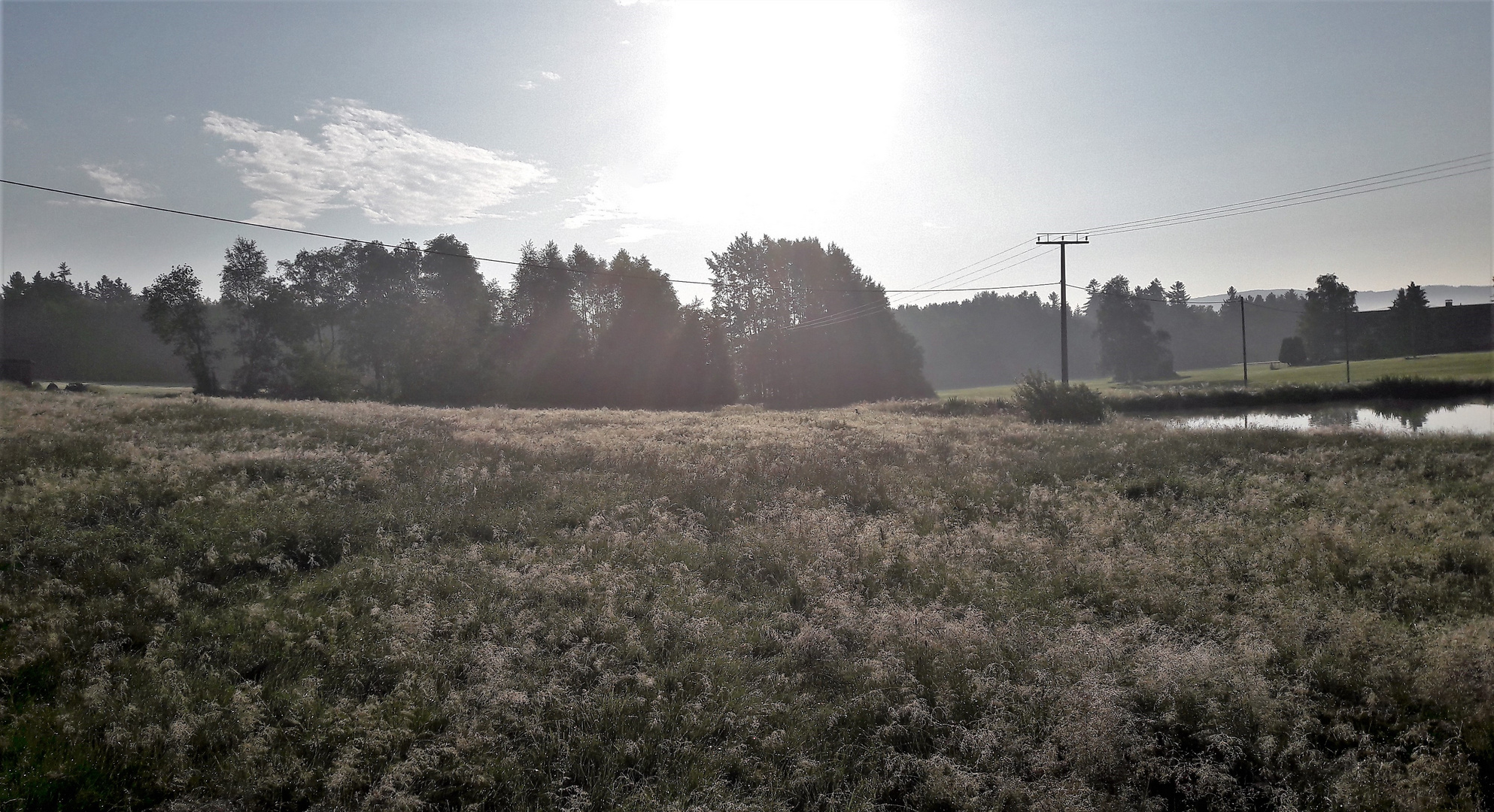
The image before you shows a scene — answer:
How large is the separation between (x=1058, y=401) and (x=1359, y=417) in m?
17.4

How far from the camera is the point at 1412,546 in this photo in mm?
9242

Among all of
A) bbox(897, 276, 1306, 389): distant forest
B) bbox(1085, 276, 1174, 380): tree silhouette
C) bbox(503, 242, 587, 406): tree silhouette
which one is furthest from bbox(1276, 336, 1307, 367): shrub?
bbox(503, 242, 587, 406): tree silhouette

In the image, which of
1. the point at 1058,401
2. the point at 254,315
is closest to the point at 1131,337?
the point at 1058,401

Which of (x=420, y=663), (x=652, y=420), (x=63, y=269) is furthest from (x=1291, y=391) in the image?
(x=63, y=269)

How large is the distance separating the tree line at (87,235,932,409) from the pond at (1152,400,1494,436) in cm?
3086

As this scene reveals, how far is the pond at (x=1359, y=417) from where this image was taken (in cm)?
2983

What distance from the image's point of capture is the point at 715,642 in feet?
21.8

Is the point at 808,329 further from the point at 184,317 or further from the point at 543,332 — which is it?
the point at 184,317

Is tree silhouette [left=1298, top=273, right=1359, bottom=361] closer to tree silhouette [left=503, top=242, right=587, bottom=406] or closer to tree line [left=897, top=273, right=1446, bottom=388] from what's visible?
tree line [left=897, top=273, right=1446, bottom=388]

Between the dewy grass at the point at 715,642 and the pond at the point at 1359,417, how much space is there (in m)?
21.7

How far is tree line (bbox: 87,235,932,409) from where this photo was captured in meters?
52.7

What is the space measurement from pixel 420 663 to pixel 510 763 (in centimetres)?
177

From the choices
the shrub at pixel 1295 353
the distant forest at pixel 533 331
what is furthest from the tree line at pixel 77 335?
the shrub at pixel 1295 353

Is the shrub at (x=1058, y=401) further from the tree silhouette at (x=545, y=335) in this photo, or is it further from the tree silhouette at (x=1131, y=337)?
the tree silhouette at (x=1131, y=337)
